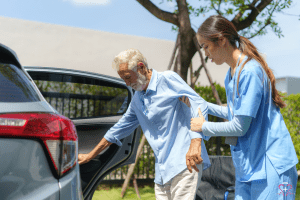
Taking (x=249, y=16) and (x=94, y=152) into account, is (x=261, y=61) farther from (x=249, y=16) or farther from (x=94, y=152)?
(x=249, y=16)

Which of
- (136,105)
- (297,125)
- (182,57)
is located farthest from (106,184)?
(297,125)

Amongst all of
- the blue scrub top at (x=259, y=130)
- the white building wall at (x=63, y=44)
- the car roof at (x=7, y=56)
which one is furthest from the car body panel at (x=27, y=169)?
the white building wall at (x=63, y=44)

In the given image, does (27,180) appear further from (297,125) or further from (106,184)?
(297,125)

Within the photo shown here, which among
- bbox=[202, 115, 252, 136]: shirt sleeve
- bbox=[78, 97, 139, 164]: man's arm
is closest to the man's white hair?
bbox=[78, 97, 139, 164]: man's arm

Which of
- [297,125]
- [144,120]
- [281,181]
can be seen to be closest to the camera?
[281,181]

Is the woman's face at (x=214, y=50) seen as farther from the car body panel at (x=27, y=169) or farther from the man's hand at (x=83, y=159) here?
the man's hand at (x=83, y=159)

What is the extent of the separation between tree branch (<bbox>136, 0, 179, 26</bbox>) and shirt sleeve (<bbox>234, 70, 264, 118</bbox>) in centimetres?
395

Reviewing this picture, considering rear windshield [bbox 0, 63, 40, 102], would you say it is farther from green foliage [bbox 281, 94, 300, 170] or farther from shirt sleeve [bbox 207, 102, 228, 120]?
green foliage [bbox 281, 94, 300, 170]

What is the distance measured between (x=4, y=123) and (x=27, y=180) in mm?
228

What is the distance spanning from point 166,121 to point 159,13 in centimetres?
355

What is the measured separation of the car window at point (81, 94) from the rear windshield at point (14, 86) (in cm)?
129

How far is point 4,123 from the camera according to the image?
3.60 ft

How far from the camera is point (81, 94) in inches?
112

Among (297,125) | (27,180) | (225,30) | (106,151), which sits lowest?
(297,125)
